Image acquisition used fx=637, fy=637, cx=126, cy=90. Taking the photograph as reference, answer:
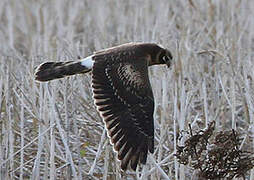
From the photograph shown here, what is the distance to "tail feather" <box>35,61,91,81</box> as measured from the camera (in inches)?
134

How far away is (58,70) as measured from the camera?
3.45m

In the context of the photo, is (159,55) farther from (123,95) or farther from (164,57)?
(123,95)

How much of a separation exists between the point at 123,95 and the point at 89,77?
73 cm

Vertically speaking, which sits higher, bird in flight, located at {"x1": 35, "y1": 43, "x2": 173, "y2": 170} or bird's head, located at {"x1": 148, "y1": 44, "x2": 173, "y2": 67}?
bird's head, located at {"x1": 148, "y1": 44, "x2": 173, "y2": 67}

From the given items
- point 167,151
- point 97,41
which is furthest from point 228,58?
point 97,41

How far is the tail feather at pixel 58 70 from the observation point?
11.2 feet

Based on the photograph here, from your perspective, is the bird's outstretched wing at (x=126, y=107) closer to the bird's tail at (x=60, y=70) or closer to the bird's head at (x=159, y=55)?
the bird's tail at (x=60, y=70)

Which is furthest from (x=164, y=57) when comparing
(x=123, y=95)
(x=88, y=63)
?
(x=123, y=95)

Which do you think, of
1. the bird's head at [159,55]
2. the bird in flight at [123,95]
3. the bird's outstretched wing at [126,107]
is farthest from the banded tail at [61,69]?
the bird's head at [159,55]

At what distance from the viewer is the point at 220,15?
5434 millimetres

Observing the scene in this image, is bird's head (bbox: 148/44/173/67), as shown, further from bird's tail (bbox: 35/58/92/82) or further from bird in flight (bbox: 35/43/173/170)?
bird's tail (bbox: 35/58/92/82)

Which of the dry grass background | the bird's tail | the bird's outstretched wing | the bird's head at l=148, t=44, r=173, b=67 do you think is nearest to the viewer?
the bird's outstretched wing

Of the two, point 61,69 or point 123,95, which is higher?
point 61,69

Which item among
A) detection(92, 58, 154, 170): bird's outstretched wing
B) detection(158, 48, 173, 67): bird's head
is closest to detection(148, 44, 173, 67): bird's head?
detection(158, 48, 173, 67): bird's head
